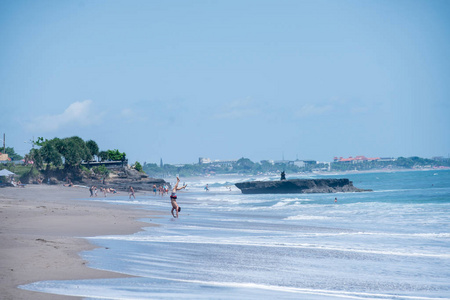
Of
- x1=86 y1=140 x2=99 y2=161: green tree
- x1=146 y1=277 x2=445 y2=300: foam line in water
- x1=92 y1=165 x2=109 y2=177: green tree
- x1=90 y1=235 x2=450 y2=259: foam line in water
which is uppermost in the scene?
x1=86 y1=140 x2=99 y2=161: green tree

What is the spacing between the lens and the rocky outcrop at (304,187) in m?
64.9

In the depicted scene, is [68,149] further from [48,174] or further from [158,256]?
[158,256]

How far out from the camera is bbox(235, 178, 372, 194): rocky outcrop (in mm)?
64875

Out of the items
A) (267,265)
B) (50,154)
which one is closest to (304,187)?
(50,154)

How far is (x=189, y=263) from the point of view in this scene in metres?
9.90

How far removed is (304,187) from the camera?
6525cm

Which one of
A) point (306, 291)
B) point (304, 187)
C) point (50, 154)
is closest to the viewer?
point (306, 291)

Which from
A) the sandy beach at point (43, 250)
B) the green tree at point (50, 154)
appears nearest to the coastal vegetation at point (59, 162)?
the green tree at point (50, 154)

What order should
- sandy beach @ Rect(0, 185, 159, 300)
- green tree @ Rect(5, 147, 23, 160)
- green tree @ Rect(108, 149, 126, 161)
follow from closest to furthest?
sandy beach @ Rect(0, 185, 159, 300)
green tree @ Rect(108, 149, 126, 161)
green tree @ Rect(5, 147, 23, 160)

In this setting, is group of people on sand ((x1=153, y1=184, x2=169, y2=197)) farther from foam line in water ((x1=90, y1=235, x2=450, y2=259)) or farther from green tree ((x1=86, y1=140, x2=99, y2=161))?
foam line in water ((x1=90, y1=235, x2=450, y2=259))

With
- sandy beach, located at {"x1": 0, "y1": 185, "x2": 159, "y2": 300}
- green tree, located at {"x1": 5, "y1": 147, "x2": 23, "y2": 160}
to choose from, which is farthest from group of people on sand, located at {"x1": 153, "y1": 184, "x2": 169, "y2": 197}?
green tree, located at {"x1": 5, "y1": 147, "x2": 23, "y2": 160}

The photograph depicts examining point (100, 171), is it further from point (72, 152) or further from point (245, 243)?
point (245, 243)

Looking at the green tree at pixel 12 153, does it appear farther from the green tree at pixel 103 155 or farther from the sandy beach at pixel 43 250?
the sandy beach at pixel 43 250

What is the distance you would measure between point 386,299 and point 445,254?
18.3 ft
